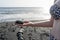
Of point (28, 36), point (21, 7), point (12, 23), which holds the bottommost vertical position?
point (28, 36)

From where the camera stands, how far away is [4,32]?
1397mm

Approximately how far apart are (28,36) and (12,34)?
0.16 metres

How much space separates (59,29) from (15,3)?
1.17 metres

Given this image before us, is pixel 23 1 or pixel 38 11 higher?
pixel 23 1

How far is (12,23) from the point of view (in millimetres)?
1464

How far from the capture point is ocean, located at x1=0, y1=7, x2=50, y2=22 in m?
1.62

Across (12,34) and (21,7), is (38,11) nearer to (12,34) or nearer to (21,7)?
(21,7)

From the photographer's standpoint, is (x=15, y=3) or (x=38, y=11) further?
(x=15, y=3)

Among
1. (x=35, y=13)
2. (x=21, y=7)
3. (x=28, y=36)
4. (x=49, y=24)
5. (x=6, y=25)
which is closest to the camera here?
(x=49, y=24)

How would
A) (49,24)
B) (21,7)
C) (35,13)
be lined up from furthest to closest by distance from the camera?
(21,7), (35,13), (49,24)

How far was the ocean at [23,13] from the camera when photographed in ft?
5.32

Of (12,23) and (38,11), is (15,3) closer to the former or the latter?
(38,11)

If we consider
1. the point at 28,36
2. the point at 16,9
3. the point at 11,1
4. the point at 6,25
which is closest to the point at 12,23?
the point at 6,25

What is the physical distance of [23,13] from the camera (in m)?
1.79
